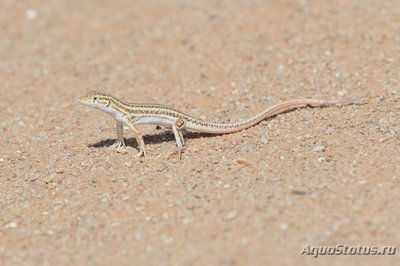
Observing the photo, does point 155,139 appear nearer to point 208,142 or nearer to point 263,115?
point 208,142

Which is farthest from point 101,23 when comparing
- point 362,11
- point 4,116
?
point 362,11

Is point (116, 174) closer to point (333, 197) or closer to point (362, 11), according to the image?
point (333, 197)

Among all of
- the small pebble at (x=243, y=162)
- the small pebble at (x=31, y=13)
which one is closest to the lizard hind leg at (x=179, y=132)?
the small pebble at (x=243, y=162)

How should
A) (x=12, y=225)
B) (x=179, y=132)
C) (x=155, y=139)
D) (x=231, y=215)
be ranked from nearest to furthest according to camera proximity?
(x=231, y=215) → (x=12, y=225) → (x=179, y=132) → (x=155, y=139)

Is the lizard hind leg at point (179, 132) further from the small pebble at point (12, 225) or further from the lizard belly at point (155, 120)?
the small pebble at point (12, 225)

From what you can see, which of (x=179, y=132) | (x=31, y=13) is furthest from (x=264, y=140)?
(x=31, y=13)

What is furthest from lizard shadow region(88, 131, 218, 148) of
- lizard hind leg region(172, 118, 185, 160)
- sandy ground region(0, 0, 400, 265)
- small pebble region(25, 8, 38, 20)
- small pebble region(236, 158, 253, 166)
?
small pebble region(25, 8, 38, 20)
